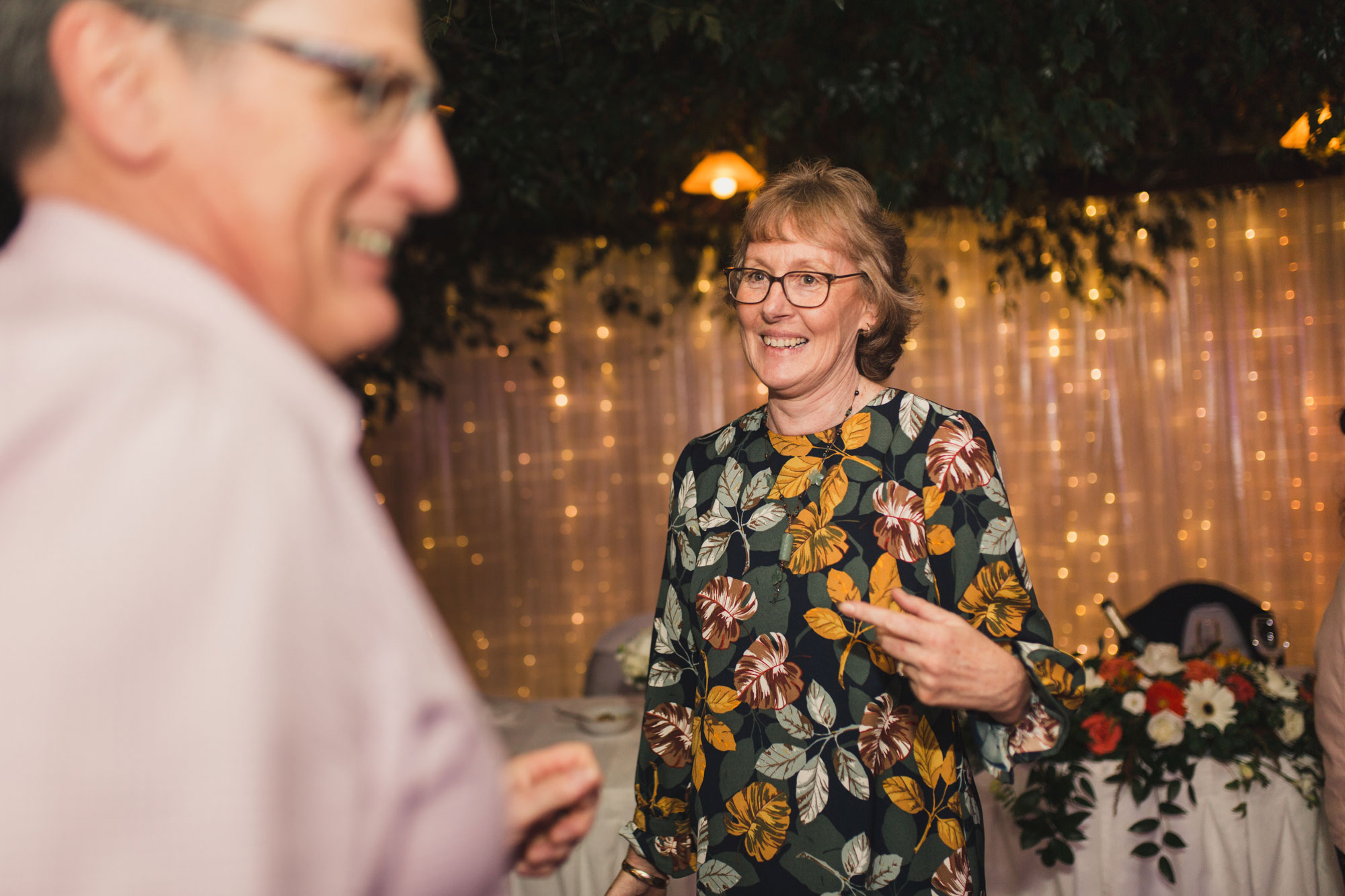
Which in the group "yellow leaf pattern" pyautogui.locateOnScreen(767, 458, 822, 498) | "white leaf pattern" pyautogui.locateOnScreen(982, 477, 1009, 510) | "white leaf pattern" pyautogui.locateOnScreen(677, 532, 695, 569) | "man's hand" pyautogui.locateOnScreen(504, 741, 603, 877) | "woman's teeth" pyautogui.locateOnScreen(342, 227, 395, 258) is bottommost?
"man's hand" pyautogui.locateOnScreen(504, 741, 603, 877)

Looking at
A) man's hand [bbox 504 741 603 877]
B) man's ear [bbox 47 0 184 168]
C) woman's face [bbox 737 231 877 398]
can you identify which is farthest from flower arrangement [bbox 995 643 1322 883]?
man's ear [bbox 47 0 184 168]

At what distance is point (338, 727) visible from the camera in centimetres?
33

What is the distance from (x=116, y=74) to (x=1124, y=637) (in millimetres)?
2947

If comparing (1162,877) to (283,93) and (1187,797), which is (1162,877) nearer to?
(1187,797)

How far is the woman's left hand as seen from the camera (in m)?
1.05

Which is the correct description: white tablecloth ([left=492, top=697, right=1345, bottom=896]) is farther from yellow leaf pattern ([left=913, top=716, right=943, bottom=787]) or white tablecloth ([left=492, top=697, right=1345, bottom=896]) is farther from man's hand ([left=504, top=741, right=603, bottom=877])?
man's hand ([left=504, top=741, right=603, bottom=877])

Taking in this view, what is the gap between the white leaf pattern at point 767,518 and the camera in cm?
142

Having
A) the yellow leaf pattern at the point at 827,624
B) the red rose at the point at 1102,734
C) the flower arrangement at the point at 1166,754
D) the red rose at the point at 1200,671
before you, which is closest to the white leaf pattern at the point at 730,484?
the yellow leaf pattern at the point at 827,624

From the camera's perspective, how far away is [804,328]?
56.9 inches

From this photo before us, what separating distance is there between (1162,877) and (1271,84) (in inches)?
128

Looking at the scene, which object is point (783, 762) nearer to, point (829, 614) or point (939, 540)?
point (829, 614)

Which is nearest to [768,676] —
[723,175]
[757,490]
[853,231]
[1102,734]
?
[757,490]

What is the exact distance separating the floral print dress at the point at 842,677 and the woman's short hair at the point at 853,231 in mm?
150

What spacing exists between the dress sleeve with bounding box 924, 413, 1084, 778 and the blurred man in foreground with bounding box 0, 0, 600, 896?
0.98 meters
